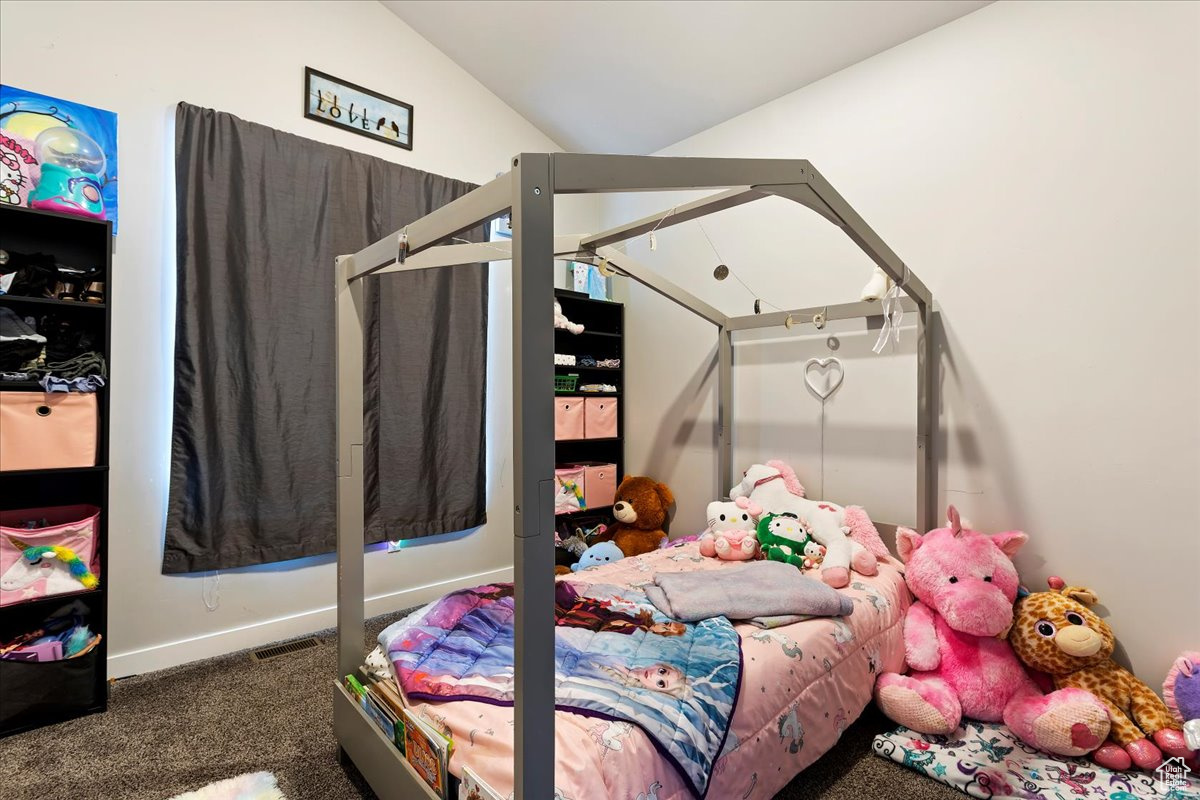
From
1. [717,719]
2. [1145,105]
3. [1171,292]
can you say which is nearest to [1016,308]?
[1171,292]

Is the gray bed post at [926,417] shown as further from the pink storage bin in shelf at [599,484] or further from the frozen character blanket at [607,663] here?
the pink storage bin in shelf at [599,484]

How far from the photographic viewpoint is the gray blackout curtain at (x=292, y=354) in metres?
2.43

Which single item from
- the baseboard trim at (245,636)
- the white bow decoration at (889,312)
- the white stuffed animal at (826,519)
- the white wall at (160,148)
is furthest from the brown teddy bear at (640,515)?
the white bow decoration at (889,312)

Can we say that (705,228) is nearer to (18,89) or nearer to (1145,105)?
(1145,105)

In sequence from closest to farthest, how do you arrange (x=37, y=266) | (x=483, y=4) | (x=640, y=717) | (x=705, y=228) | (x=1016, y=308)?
(x=640, y=717)
(x=37, y=266)
(x=1016, y=308)
(x=483, y=4)
(x=705, y=228)

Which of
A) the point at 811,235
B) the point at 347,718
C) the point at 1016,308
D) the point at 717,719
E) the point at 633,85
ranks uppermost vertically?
the point at 633,85

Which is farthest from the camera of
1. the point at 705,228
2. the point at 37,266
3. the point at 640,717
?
the point at 705,228

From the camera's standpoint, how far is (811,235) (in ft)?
9.33

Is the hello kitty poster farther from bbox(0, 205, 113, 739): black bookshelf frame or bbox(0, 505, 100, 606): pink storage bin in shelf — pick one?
bbox(0, 505, 100, 606): pink storage bin in shelf

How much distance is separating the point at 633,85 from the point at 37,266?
8.67 ft

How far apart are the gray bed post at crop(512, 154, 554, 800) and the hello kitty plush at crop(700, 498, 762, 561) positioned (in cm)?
154

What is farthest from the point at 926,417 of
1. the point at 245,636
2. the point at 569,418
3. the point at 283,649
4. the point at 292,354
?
the point at 245,636

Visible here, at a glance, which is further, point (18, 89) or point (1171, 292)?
point (18, 89)

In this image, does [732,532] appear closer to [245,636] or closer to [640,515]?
[640,515]
